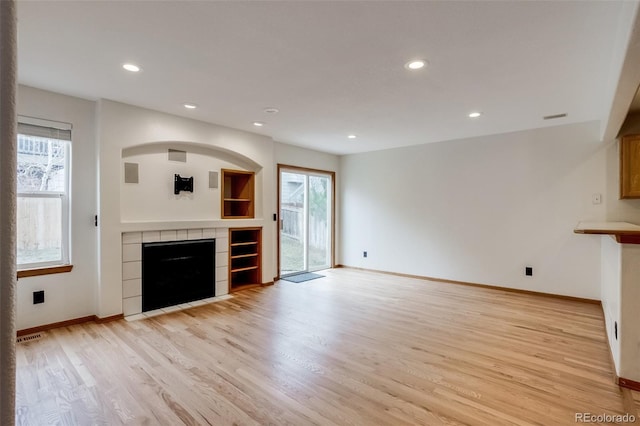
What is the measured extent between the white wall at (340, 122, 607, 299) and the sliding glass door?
2.09 feet

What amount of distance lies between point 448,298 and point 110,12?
475 centimetres

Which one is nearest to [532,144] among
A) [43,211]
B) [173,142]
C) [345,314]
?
[345,314]

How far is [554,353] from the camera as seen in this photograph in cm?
288

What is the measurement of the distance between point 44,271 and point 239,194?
2.71 meters

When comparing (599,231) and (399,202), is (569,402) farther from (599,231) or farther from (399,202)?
(399,202)

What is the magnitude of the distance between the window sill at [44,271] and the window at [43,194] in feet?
0.20

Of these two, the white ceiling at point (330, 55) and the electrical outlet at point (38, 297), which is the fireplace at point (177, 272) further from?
the white ceiling at point (330, 55)

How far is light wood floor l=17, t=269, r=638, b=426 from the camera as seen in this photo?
206 centimetres

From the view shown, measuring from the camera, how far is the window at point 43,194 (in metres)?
3.33

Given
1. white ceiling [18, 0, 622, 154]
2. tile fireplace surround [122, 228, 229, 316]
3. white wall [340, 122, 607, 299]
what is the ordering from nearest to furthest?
white ceiling [18, 0, 622, 154], tile fireplace surround [122, 228, 229, 316], white wall [340, 122, 607, 299]

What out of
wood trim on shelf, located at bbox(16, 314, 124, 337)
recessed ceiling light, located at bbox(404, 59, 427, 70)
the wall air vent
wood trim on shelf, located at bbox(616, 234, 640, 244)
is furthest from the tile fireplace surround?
the wall air vent

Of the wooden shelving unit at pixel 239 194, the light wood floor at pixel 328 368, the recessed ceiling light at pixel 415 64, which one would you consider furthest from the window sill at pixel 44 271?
the recessed ceiling light at pixel 415 64

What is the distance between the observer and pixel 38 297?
3361mm

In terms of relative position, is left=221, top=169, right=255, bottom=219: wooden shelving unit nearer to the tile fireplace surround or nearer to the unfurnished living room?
the unfurnished living room
